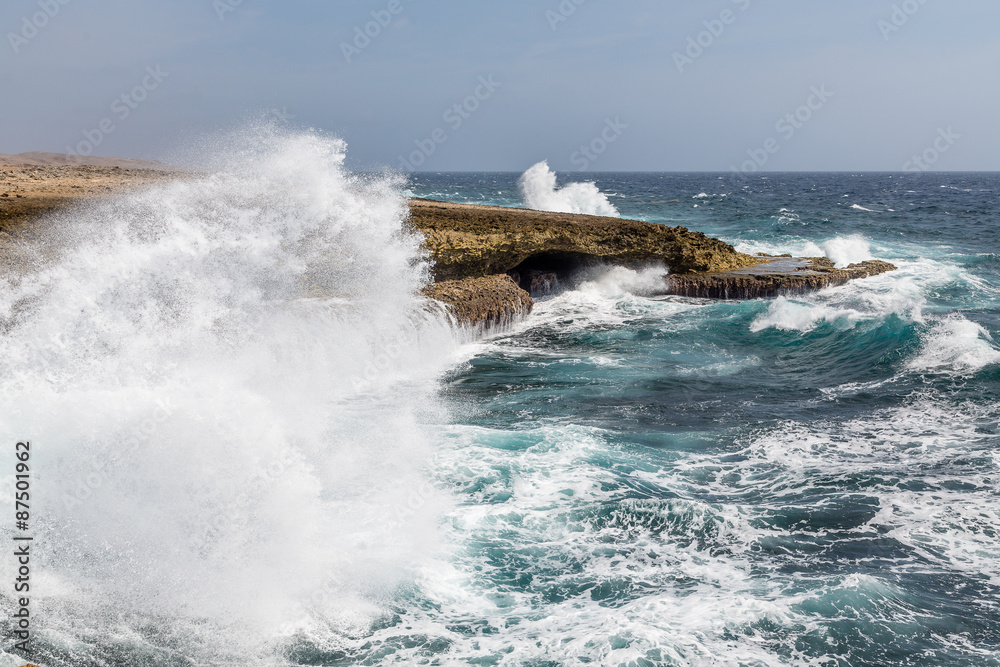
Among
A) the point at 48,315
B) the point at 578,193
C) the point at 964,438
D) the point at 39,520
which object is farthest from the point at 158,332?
the point at 578,193

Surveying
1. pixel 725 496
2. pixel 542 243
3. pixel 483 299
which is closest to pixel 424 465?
pixel 725 496

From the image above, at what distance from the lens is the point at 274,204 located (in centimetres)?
1439

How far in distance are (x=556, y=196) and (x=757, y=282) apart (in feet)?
73.1

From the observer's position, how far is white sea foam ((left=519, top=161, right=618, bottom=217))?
41344 millimetres

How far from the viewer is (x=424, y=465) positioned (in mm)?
8992

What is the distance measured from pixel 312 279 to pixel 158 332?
14.1 feet

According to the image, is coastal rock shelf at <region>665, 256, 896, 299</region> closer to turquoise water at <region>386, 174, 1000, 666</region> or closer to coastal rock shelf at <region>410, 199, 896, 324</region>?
coastal rock shelf at <region>410, 199, 896, 324</region>

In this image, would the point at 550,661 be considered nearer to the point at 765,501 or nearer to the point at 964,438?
the point at 765,501

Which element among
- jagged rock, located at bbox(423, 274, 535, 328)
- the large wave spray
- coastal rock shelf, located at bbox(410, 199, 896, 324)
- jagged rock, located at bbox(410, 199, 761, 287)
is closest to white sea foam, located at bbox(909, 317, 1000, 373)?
coastal rock shelf, located at bbox(410, 199, 896, 324)

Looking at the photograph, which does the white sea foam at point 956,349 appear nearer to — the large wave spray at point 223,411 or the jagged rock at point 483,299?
the jagged rock at point 483,299

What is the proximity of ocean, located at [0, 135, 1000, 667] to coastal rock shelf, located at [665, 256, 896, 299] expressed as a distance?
4.44m

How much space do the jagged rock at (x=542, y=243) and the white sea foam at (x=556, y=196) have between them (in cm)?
1781

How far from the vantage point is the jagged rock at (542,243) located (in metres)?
17.2

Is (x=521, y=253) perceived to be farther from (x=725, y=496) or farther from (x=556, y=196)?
(x=556, y=196)
